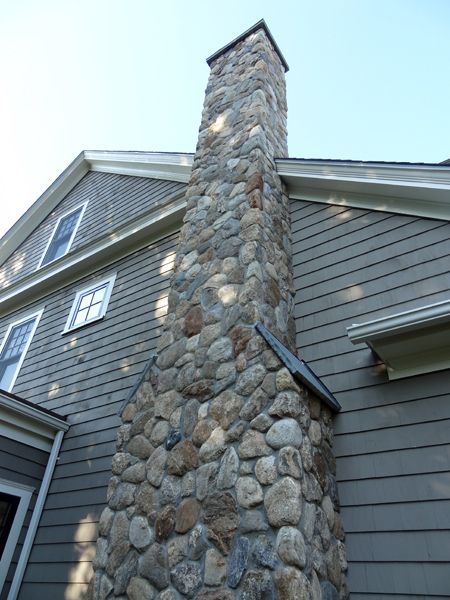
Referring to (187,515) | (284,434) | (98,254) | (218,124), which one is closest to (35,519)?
(187,515)

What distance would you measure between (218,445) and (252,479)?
1.30 ft

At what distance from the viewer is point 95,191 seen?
9188 mm

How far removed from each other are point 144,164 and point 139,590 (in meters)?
7.03

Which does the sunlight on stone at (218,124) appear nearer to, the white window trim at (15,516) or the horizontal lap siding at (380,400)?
the horizontal lap siding at (380,400)

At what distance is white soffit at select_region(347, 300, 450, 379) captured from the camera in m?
2.95

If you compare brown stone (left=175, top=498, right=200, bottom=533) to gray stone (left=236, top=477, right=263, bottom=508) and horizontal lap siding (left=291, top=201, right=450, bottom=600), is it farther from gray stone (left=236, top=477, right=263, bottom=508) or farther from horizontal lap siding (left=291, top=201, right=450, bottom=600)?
horizontal lap siding (left=291, top=201, right=450, bottom=600)

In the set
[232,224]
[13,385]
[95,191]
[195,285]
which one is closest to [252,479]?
[195,285]

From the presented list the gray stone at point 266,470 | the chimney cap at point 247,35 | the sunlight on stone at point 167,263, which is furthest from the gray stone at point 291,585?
the chimney cap at point 247,35

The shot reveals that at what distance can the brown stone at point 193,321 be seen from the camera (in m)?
3.89

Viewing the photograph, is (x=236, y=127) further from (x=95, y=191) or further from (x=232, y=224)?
(x=95, y=191)

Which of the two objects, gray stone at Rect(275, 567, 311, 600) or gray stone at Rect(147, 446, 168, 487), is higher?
gray stone at Rect(147, 446, 168, 487)

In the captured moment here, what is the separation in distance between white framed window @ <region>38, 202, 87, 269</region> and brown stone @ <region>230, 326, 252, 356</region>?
605 centimetres

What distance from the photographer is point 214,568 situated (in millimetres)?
2527

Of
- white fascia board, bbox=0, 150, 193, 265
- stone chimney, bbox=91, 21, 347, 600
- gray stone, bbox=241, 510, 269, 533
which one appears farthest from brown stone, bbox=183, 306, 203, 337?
white fascia board, bbox=0, 150, 193, 265
